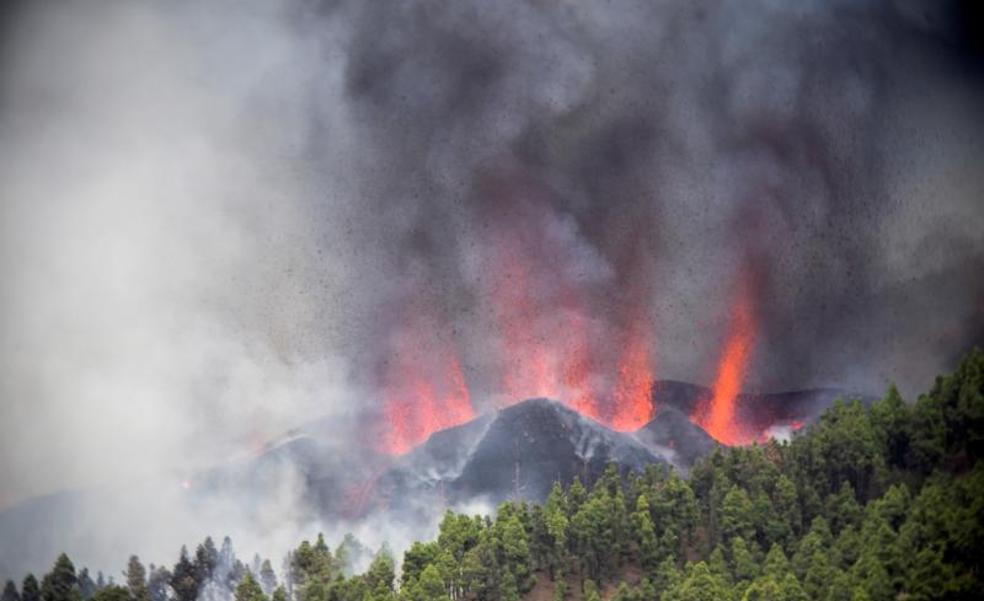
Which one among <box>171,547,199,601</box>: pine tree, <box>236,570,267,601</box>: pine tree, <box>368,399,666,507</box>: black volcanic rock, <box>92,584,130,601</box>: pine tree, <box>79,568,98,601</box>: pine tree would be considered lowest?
<box>236,570,267,601</box>: pine tree

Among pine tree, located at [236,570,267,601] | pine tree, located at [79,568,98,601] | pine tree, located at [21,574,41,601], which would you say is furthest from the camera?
pine tree, located at [79,568,98,601]

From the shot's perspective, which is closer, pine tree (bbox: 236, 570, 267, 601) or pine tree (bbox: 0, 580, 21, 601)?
pine tree (bbox: 236, 570, 267, 601)

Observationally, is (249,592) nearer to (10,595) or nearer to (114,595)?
(114,595)

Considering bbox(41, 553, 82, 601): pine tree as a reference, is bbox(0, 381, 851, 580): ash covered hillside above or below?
above

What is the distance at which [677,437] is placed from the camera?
17838 cm

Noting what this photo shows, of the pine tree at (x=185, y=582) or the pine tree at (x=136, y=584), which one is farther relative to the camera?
the pine tree at (x=185, y=582)

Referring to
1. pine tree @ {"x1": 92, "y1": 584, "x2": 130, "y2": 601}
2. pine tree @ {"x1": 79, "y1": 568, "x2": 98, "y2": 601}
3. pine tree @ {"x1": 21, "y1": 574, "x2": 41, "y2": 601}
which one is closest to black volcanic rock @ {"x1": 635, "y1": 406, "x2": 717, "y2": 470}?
A: pine tree @ {"x1": 79, "y1": 568, "x2": 98, "y2": 601}

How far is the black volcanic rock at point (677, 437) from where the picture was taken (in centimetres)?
17327

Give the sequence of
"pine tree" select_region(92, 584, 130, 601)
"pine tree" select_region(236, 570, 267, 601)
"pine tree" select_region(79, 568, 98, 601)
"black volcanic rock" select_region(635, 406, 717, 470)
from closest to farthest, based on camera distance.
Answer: "pine tree" select_region(236, 570, 267, 601) < "pine tree" select_region(92, 584, 130, 601) < "pine tree" select_region(79, 568, 98, 601) < "black volcanic rock" select_region(635, 406, 717, 470)

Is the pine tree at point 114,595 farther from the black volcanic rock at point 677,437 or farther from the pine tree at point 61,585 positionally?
the black volcanic rock at point 677,437

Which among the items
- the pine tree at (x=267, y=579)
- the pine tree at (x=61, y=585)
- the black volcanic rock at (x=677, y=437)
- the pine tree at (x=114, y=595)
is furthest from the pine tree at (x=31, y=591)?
the black volcanic rock at (x=677, y=437)

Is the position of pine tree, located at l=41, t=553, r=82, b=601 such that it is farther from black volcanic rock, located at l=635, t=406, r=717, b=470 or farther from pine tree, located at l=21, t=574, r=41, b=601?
black volcanic rock, located at l=635, t=406, r=717, b=470

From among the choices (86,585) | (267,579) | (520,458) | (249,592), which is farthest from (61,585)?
(520,458)

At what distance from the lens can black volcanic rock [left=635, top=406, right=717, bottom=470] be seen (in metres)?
173
